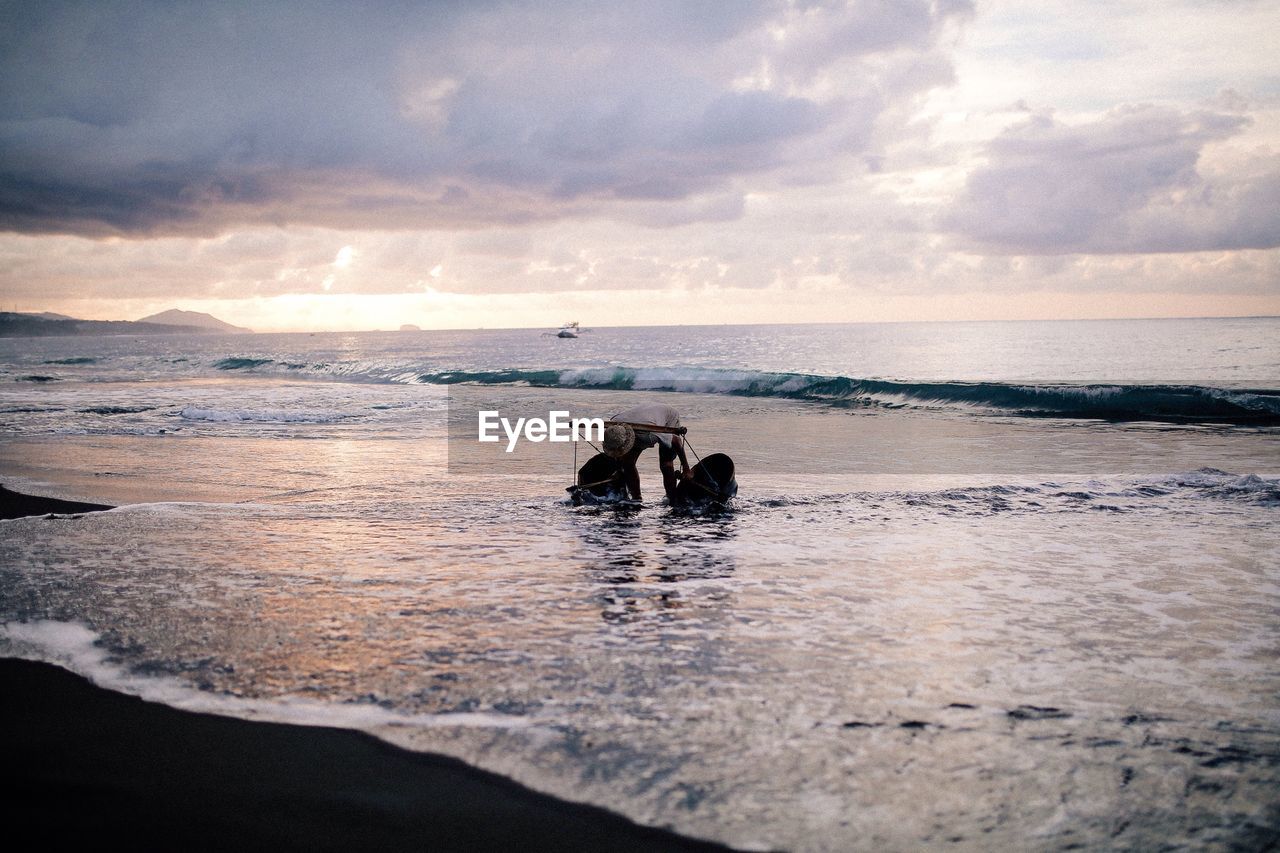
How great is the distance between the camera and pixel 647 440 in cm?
1030

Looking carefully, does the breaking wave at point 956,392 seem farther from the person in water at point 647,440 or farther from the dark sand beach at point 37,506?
the dark sand beach at point 37,506

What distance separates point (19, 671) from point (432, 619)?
2.38 meters

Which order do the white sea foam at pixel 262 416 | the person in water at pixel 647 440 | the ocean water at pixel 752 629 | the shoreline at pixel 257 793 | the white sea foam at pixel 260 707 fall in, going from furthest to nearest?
the white sea foam at pixel 262 416, the person in water at pixel 647 440, the white sea foam at pixel 260 707, the ocean water at pixel 752 629, the shoreline at pixel 257 793

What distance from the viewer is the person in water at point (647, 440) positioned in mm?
9922

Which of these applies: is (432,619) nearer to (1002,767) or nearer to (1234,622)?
(1002,767)

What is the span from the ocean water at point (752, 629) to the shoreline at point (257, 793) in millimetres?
167

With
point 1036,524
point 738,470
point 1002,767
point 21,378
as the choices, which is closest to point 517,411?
point 738,470

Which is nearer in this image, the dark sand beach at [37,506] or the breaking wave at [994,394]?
the dark sand beach at [37,506]

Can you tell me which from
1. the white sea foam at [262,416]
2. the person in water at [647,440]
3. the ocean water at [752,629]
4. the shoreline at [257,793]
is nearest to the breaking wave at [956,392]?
the ocean water at [752,629]

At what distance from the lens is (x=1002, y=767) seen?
3598mm

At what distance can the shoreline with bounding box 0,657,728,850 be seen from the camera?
9.93 ft
